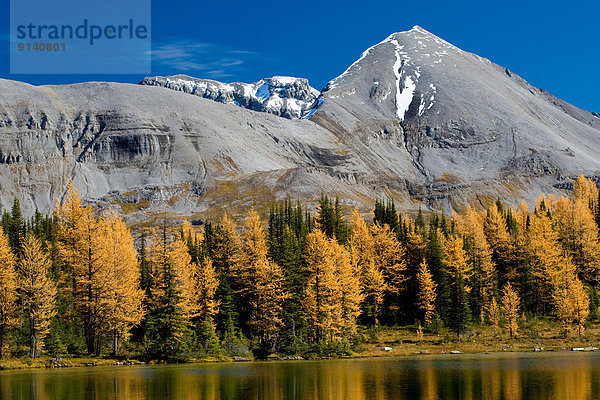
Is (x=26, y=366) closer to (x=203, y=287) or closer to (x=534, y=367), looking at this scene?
(x=203, y=287)

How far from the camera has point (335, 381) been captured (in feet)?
151

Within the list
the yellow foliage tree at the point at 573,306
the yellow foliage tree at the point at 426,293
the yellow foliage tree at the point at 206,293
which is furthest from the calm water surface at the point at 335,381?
the yellow foliage tree at the point at 426,293

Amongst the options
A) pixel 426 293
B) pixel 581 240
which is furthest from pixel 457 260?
pixel 581 240

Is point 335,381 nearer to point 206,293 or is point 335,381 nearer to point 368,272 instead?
point 206,293

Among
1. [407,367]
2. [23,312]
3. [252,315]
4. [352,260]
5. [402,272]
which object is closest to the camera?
[407,367]

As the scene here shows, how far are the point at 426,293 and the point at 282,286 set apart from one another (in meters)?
22.4

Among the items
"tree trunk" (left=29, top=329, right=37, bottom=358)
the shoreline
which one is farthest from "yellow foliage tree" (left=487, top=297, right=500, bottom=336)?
"tree trunk" (left=29, top=329, right=37, bottom=358)

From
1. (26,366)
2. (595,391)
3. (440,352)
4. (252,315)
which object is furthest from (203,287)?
(595,391)

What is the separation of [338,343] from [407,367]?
59.9ft

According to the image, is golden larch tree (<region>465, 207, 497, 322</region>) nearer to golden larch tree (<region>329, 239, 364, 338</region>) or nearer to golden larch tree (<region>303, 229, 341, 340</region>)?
golden larch tree (<region>329, 239, 364, 338</region>)

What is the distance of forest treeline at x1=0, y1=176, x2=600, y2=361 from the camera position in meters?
68.6

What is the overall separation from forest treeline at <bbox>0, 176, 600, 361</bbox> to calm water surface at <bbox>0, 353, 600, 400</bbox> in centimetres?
947

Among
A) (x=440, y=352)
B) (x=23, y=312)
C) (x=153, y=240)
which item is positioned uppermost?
(x=153, y=240)

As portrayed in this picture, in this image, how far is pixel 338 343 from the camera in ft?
241
